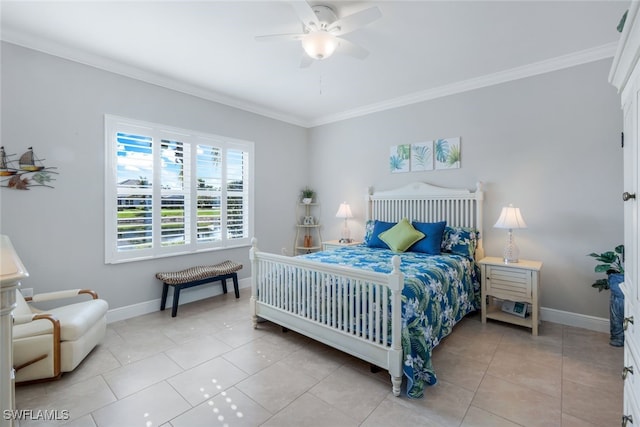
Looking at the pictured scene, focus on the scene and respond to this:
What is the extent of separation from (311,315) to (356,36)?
8.48 ft

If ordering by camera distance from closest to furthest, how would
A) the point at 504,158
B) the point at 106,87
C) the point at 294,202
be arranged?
the point at 106,87, the point at 504,158, the point at 294,202

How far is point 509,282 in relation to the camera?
3049 millimetres

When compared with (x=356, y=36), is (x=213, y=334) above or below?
below

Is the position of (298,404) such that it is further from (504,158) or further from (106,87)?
(106,87)

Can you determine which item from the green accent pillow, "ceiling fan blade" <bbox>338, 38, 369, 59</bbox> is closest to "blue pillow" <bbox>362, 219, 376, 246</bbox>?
the green accent pillow

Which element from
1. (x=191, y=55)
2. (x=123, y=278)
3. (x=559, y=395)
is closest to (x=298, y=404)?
(x=559, y=395)

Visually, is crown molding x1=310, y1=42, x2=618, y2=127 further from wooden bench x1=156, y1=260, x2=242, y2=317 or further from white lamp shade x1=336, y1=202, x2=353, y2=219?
wooden bench x1=156, y1=260, x2=242, y2=317

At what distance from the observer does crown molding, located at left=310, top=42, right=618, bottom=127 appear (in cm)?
292

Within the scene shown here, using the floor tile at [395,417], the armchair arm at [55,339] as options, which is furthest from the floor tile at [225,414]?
the armchair arm at [55,339]

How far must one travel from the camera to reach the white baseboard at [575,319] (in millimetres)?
2969

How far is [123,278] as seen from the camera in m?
3.38

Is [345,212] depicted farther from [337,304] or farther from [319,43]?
[319,43]

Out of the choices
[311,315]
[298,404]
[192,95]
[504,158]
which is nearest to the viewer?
[298,404]

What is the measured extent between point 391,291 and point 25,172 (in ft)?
11.3
